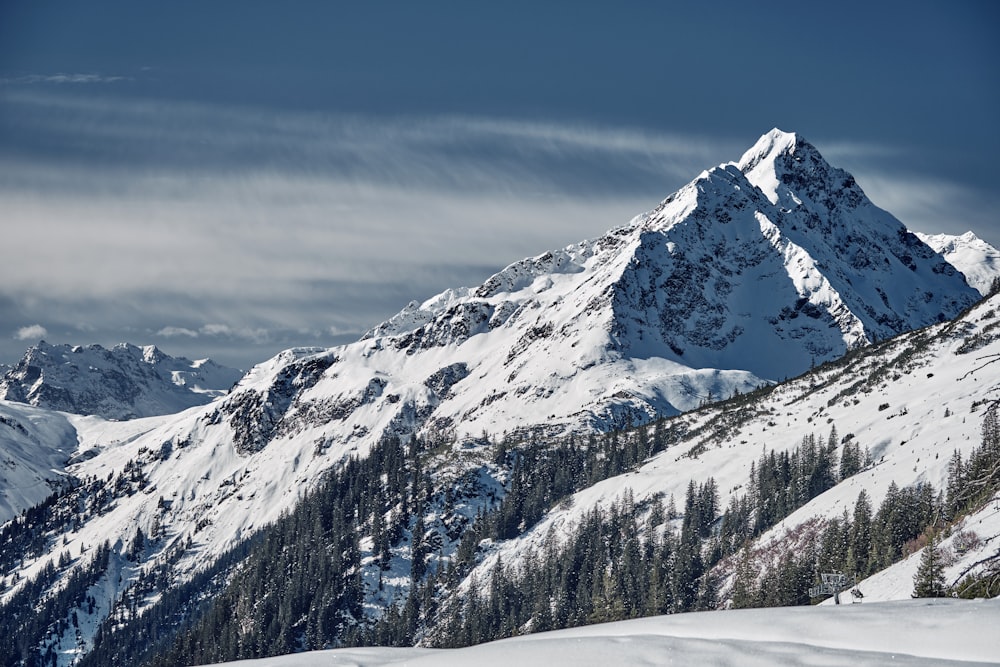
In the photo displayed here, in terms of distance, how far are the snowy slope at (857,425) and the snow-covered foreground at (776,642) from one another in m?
89.5

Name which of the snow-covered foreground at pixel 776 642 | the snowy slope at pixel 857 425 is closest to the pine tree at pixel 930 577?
the snow-covered foreground at pixel 776 642

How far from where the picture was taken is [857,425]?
443ft

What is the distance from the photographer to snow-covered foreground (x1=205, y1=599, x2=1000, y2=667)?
43.1 feet

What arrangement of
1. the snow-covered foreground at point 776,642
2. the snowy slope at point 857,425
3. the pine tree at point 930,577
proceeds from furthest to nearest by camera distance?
the snowy slope at point 857,425
the pine tree at point 930,577
the snow-covered foreground at point 776,642

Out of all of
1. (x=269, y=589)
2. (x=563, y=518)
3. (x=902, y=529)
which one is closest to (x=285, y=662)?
(x=902, y=529)

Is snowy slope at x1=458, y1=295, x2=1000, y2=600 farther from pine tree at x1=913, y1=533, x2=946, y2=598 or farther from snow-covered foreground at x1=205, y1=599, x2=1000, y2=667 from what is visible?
snow-covered foreground at x1=205, y1=599, x2=1000, y2=667

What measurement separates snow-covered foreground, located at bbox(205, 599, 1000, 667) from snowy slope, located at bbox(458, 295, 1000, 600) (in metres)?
89.5

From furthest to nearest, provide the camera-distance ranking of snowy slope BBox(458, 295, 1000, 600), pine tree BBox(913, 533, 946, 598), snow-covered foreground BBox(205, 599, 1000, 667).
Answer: snowy slope BBox(458, 295, 1000, 600) → pine tree BBox(913, 533, 946, 598) → snow-covered foreground BBox(205, 599, 1000, 667)

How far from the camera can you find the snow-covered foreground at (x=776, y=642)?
13.1 m

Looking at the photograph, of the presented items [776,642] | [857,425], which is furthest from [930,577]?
[857,425]

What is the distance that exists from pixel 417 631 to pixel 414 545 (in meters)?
31.3

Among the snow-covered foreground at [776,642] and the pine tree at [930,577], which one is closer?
the snow-covered foreground at [776,642]

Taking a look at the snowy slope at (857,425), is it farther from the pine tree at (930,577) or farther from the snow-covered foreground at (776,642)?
the snow-covered foreground at (776,642)

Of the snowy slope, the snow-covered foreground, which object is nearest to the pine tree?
the snow-covered foreground
